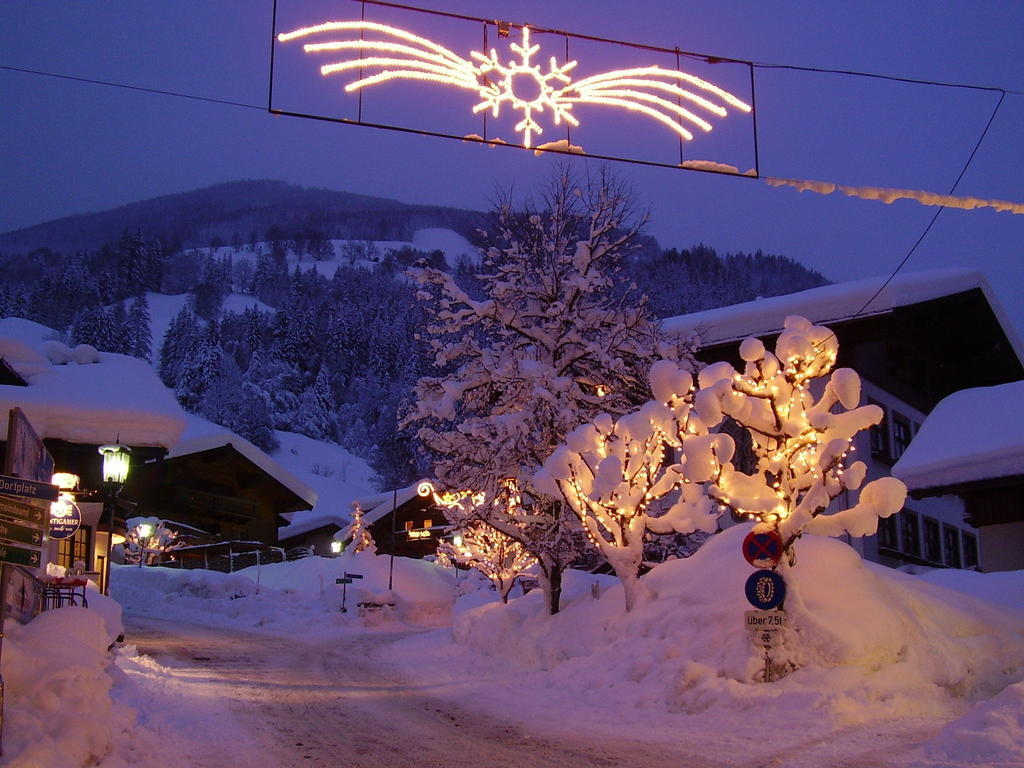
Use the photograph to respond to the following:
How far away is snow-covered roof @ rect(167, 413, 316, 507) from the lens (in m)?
43.0

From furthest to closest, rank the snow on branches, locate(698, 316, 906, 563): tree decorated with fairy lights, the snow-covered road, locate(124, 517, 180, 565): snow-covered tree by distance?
1. locate(124, 517, 180, 565): snow-covered tree
2. the snow on branches
3. locate(698, 316, 906, 563): tree decorated with fairy lights
4. the snow-covered road

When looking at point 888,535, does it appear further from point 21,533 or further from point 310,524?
point 310,524

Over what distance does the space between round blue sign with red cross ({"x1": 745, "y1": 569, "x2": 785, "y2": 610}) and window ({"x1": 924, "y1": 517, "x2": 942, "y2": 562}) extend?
Result: 20742 mm

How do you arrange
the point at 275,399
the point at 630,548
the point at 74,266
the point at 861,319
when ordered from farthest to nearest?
the point at 74,266
the point at 275,399
the point at 861,319
the point at 630,548

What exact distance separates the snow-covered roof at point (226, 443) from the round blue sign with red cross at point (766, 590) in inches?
1325

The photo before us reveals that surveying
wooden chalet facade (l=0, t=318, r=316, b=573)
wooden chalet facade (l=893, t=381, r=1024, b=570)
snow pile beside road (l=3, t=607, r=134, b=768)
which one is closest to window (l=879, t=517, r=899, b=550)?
wooden chalet facade (l=893, t=381, r=1024, b=570)

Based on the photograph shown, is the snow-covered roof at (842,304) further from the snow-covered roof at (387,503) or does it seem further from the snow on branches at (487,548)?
the snow-covered roof at (387,503)

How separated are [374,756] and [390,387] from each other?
118270 mm

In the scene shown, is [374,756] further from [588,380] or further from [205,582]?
[205,582]

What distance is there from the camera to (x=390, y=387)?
128 meters

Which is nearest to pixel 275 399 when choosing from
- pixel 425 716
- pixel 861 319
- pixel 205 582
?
pixel 205 582

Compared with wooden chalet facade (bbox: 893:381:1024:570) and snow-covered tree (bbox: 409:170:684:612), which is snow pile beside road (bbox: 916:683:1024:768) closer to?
snow-covered tree (bbox: 409:170:684:612)

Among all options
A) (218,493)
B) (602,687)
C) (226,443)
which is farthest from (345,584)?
(602,687)

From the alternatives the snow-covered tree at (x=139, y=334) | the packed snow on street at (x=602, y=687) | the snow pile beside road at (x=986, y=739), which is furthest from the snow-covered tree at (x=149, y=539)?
the snow-covered tree at (x=139, y=334)
